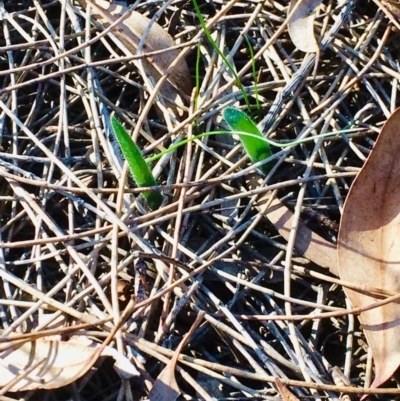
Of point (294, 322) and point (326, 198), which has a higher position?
point (326, 198)

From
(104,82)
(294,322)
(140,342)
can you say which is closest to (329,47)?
(104,82)

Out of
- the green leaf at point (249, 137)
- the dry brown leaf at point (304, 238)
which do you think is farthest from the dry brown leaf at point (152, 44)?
the dry brown leaf at point (304, 238)

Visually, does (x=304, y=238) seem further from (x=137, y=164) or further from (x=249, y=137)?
(x=137, y=164)

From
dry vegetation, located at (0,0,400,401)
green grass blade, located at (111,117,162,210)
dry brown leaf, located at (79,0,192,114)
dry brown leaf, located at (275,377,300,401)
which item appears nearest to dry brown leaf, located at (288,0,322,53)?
dry vegetation, located at (0,0,400,401)

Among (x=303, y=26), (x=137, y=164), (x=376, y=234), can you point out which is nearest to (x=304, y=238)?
(x=376, y=234)

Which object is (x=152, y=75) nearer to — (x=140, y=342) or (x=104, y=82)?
(x=104, y=82)

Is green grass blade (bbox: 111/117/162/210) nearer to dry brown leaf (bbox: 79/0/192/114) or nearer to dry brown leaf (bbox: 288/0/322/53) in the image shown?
dry brown leaf (bbox: 79/0/192/114)
